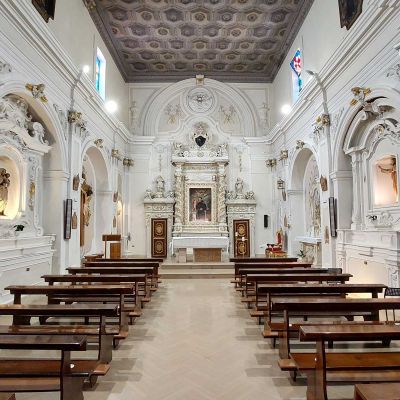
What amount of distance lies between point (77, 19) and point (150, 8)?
8.73 feet

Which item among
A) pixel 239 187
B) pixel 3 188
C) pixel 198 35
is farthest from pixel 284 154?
pixel 3 188

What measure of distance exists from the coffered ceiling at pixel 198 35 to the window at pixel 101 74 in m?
0.79

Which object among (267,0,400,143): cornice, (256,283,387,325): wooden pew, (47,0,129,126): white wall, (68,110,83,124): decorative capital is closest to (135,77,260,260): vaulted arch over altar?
(47,0,129,126): white wall

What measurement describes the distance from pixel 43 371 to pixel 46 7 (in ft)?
26.0

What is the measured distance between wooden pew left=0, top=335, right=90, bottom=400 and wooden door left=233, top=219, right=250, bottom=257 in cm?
1272

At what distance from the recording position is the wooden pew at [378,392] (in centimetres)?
187

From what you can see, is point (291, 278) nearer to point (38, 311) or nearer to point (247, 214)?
point (38, 311)

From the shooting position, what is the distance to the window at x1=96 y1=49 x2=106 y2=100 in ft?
40.4

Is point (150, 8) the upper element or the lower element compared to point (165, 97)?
upper

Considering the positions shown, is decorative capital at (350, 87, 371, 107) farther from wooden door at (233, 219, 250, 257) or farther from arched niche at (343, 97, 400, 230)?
wooden door at (233, 219, 250, 257)

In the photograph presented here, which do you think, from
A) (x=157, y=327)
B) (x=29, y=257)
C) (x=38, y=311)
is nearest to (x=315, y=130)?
(x=157, y=327)

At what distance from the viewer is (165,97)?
16328mm

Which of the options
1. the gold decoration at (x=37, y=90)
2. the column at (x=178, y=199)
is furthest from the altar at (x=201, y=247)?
the gold decoration at (x=37, y=90)

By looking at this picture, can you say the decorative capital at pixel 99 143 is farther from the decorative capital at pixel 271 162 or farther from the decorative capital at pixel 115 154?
the decorative capital at pixel 271 162
